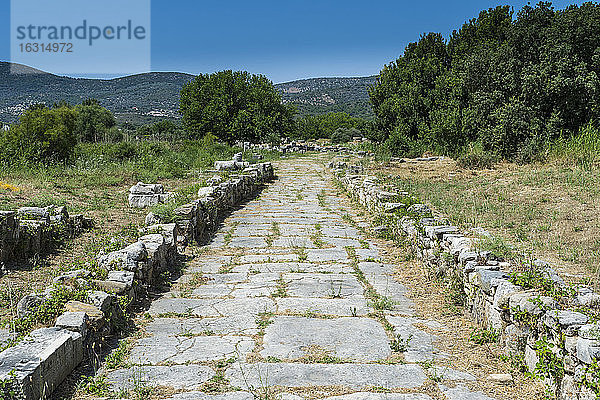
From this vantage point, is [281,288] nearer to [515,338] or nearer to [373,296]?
[373,296]

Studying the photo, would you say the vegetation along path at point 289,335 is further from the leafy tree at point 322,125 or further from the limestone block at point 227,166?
the leafy tree at point 322,125

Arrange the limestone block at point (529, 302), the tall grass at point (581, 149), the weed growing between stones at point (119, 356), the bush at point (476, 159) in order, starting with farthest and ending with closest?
the bush at point (476, 159)
the tall grass at point (581, 149)
the weed growing between stones at point (119, 356)
the limestone block at point (529, 302)

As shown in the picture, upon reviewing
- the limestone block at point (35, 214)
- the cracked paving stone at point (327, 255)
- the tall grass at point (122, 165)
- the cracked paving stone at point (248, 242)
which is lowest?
the cracked paving stone at point (327, 255)

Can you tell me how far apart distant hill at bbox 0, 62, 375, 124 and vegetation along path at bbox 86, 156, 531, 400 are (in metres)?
55.3

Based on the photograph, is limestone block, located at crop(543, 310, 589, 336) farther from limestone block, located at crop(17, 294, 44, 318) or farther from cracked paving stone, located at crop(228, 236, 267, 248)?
cracked paving stone, located at crop(228, 236, 267, 248)

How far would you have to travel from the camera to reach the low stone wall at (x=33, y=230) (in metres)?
6.08

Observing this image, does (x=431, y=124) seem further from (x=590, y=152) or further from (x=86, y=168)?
(x=86, y=168)

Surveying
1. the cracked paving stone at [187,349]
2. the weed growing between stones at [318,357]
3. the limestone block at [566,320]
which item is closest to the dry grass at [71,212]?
the cracked paving stone at [187,349]

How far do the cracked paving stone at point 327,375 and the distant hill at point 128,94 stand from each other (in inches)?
2292

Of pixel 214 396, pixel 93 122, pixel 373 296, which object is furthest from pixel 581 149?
pixel 93 122

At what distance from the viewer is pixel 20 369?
2941 millimetres

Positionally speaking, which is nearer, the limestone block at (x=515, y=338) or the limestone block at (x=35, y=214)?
the limestone block at (x=515, y=338)

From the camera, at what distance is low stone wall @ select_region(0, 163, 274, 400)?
2.99 metres

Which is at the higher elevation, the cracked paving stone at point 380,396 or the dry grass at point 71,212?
the dry grass at point 71,212
